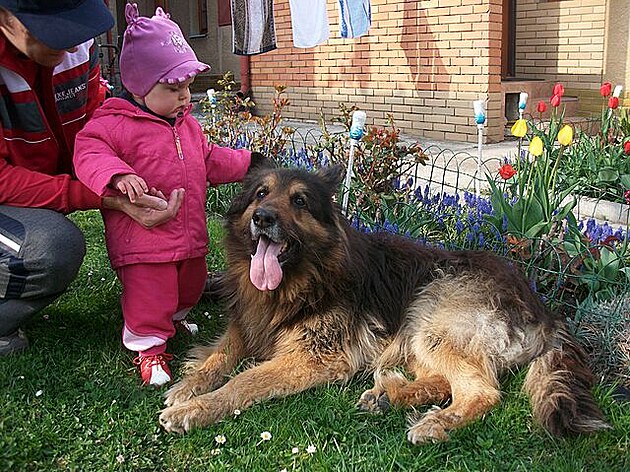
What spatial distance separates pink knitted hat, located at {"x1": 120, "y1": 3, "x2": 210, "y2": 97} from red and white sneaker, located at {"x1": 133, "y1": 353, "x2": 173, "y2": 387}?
1427 mm

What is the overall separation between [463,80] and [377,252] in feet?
20.8

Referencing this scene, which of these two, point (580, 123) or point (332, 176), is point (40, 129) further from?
point (580, 123)

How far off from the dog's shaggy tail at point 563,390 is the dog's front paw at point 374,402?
686 millimetres

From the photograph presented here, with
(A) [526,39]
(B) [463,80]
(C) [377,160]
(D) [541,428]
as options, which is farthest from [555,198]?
(A) [526,39]

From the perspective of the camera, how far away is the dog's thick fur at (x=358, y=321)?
10.4 ft

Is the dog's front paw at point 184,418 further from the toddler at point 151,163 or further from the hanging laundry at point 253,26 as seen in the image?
the hanging laundry at point 253,26

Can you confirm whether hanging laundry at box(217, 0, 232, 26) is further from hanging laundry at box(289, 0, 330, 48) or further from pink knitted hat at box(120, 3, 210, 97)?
pink knitted hat at box(120, 3, 210, 97)

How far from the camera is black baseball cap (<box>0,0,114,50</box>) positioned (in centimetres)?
293

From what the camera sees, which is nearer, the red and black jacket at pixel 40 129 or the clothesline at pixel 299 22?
the red and black jacket at pixel 40 129

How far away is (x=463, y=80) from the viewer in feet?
30.7

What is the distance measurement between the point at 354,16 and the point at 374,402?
24.9ft

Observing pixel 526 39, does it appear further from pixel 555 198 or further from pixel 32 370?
pixel 32 370

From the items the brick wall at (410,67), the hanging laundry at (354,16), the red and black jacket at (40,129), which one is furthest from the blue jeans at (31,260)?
the hanging laundry at (354,16)

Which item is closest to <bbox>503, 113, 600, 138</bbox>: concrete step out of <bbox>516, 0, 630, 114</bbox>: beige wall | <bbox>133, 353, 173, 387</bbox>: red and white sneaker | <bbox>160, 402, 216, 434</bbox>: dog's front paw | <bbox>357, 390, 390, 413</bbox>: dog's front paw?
<bbox>516, 0, 630, 114</bbox>: beige wall
